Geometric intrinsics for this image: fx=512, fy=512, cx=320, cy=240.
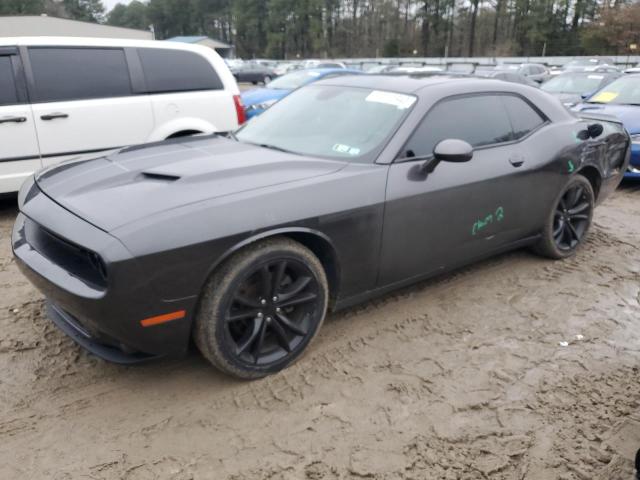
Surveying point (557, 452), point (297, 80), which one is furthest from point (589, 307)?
point (297, 80)

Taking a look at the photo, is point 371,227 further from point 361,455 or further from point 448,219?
point 361,455

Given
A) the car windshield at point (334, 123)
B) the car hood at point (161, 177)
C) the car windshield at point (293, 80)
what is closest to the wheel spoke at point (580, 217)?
the car windshield at point (334, 123)

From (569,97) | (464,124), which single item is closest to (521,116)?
(464,124)

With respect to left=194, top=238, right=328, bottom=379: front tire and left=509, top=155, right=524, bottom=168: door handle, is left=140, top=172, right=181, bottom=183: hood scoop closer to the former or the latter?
left=194, top=238, right=328, bottom=379: front tire

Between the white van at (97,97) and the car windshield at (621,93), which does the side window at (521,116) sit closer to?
the white van at (97,97)

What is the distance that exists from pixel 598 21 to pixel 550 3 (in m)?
7.95

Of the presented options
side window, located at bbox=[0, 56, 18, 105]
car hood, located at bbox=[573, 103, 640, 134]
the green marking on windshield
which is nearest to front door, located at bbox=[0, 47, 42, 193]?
side window, located at bbox=[0, 56, 18, 105]

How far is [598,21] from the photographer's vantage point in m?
50.1

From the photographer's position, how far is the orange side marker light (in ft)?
7.56

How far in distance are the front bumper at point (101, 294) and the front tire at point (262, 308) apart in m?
0.13

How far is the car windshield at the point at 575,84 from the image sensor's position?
10.6 m

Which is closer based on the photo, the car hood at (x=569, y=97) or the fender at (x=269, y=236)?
the fender at (x=269, y=236)

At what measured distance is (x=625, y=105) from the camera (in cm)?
775

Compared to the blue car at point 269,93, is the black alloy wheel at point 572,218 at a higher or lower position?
lower
